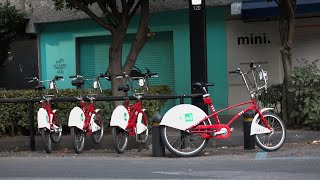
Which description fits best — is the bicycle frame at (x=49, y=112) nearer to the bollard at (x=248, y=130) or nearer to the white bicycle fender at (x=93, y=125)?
the white bicycle fender at (x=93, y=125)

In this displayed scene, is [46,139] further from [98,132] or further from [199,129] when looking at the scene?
[199,129]

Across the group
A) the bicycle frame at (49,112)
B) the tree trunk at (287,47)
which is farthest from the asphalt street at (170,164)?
the tree trunk at (287,47)

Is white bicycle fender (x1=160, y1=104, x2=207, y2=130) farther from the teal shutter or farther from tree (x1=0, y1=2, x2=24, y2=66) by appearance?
tree (x1=0, y1=2, x2=24, y2=66)

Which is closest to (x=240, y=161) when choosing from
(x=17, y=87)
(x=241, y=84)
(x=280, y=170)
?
(x=280, y=170)

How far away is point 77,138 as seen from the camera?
10.3 m

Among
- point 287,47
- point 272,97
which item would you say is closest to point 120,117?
point 272,97

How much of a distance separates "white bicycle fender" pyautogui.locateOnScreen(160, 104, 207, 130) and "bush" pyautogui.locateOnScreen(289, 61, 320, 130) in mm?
2947

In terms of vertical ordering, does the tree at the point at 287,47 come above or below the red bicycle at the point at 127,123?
above

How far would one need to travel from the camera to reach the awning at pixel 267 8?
13.8 meters

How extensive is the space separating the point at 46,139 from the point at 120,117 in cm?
168

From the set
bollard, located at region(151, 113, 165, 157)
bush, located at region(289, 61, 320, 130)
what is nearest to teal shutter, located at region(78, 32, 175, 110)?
bush, located at region(289, 61, 320, 130)

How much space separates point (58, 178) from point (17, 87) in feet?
38.1

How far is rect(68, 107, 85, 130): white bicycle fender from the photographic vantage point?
1005 cm

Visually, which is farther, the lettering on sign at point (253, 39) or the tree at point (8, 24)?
the tree at point (8, 24)
